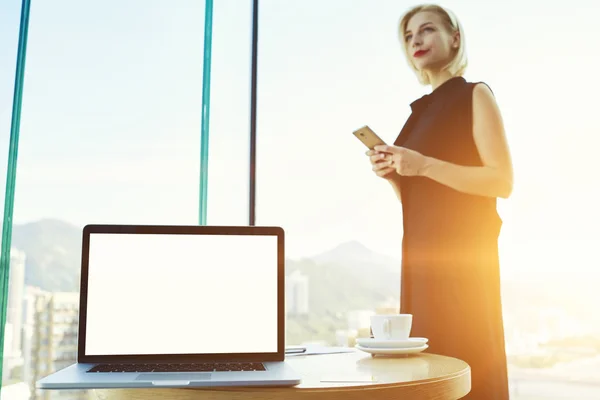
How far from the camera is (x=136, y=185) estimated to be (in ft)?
7.46

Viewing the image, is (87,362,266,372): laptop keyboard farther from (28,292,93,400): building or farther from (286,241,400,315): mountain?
(286,241,400,315): mountain

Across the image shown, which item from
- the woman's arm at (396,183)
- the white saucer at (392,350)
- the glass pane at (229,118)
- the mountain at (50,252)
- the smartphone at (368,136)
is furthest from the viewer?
the glass pane at (229,118)

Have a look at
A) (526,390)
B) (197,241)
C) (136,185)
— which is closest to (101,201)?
(136,185)

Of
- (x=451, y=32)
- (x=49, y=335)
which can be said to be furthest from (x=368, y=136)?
(x=49, y=335)

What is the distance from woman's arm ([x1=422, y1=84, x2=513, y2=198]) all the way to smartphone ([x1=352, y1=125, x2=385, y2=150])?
208 mm

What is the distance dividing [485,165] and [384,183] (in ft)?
1.63

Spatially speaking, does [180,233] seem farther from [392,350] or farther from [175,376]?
[392,350]

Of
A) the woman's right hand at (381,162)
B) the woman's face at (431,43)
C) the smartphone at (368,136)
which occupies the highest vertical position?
the woman's face at (431,43)

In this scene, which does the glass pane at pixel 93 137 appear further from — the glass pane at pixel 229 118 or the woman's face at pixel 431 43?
the woman's face at pixel 431 43

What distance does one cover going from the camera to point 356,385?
0.81m

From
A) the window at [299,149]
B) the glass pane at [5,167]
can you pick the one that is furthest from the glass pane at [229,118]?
the glass pane at [5,167]

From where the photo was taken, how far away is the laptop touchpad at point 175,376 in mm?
819

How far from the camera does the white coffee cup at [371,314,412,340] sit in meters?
1.19

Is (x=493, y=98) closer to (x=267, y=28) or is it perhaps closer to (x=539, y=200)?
(x=539, y=200)
